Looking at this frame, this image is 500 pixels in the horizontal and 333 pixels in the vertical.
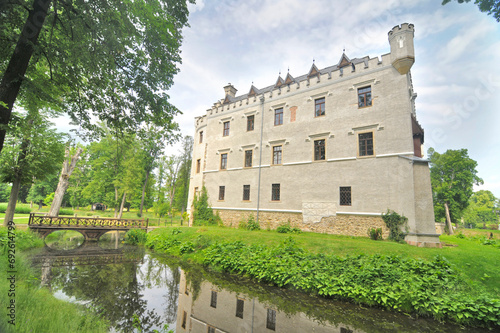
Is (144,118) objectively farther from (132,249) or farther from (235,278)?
(132,249)

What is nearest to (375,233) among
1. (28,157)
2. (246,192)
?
(246,192)

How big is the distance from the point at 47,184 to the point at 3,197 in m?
8.38

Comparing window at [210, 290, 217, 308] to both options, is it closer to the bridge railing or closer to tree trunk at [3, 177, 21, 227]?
tree trunk at [3, 177, 21, 227]

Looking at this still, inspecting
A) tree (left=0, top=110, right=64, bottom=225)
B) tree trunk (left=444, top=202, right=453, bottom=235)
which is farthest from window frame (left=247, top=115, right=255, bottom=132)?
tree trunk (left=444, top=202, right=453, bottom=235)

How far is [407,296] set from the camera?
7188 mm

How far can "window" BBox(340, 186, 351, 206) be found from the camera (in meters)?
15.9

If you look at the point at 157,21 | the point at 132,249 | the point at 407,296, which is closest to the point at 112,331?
the point at 157,21

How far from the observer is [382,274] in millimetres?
8094

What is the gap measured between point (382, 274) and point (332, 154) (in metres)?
10.3

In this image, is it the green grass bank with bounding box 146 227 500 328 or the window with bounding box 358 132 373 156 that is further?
the window with bounding box 358 132 373 156

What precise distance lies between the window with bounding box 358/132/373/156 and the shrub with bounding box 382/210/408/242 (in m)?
4.34

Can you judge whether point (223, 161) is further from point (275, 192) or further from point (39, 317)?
point (39, 317)

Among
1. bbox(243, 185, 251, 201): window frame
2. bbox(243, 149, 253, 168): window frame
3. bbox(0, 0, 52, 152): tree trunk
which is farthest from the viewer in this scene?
bbox(243, 149, 253, 168): window frame

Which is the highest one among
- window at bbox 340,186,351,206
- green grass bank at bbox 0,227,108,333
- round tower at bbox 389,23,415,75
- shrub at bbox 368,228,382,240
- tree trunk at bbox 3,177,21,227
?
round tower at bbox 389,23,415,75
